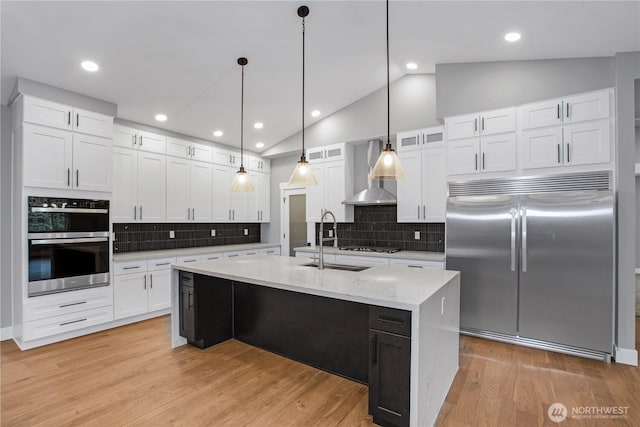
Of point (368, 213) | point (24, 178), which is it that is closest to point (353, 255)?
point (368, 213)

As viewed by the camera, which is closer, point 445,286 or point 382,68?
point 445,286

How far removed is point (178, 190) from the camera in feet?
16.5

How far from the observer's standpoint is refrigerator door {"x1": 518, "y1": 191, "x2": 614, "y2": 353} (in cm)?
303

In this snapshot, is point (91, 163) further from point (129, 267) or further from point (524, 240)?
point (524, 240)

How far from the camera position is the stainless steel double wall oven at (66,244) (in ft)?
11.0

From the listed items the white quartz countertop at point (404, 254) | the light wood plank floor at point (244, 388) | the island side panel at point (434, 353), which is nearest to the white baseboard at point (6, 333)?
the light wood plank floor at point (244, 388)

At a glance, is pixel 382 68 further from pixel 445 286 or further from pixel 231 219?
pixel 231 219

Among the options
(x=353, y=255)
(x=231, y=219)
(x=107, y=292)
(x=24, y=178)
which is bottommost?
(x=107, y=292)

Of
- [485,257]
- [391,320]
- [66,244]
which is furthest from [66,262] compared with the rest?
[485,257]

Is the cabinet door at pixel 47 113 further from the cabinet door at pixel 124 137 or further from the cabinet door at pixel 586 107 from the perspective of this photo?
the cabinet door at pixel 586 107

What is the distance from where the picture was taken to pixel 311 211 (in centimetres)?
562

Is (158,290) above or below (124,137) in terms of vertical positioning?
below

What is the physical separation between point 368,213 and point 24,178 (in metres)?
4.38

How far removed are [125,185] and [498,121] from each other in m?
4.85
